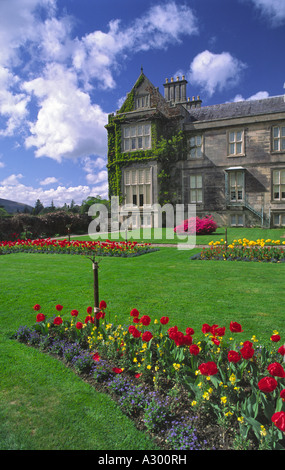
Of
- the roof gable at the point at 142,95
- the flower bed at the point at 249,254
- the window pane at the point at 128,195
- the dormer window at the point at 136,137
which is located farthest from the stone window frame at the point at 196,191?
the flower bed at the point at 249,254

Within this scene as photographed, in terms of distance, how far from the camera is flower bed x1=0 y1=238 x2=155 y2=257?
492 inches

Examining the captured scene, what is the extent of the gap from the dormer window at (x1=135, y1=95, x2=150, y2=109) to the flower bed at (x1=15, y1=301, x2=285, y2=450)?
24.5 m

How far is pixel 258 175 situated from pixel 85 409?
922 inches

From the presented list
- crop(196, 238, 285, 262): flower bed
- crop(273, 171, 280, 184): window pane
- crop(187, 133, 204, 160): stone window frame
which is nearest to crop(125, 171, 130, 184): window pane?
crop(187, 133, 204, 160): stone window frame

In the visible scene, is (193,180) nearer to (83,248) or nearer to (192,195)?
(192,195)

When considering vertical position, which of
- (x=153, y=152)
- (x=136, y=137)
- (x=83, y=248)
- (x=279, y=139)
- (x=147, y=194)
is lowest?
(x=83, y=248)

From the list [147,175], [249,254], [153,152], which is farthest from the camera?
[147,175]

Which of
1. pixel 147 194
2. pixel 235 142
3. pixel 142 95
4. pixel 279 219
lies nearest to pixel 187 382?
pixel 279 219

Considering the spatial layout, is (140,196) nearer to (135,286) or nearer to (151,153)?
(151,153)

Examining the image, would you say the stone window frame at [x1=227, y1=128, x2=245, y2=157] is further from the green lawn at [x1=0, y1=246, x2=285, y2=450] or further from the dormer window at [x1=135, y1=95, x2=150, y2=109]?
the green lawn at [x1=0, y1=246, x2=285, y2=450]

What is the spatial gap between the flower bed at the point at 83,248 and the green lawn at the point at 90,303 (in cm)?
84

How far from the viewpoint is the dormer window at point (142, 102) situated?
25.5 m

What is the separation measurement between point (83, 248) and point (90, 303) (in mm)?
7747

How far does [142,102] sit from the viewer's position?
25.7 meters
